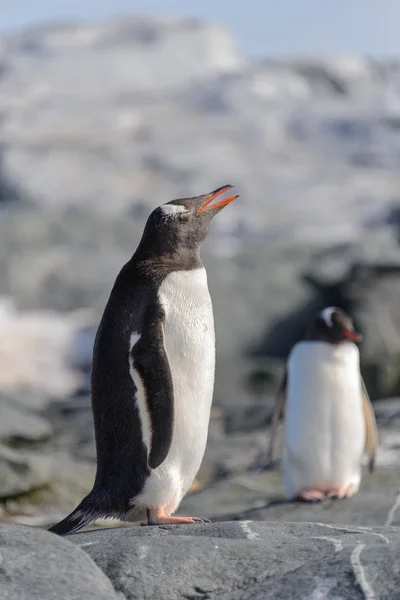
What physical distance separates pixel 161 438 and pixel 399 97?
123 feet

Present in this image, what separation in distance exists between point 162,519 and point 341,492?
7.33ft

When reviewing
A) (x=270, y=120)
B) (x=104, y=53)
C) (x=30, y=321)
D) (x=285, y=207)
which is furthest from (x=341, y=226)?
(x=104, y=53)

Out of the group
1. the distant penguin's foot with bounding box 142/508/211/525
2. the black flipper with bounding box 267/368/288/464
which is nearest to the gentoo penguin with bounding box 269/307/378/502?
the black flipper with bounding box 267/368/288/464

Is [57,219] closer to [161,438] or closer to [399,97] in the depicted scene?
[161,438]

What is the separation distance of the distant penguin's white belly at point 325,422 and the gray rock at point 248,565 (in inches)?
93.3

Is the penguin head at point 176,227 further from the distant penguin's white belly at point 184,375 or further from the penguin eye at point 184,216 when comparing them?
the distant penguin's white belly at point 184,375

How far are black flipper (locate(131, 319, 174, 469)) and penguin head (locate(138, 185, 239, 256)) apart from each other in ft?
1.17

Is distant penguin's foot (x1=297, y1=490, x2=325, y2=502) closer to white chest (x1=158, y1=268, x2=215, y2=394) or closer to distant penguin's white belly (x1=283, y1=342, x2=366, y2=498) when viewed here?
distant penguin's white belly (x1=283, y1=342, x2=366, y2=498)

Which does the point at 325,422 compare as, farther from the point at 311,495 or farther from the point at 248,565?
the point at 248,565

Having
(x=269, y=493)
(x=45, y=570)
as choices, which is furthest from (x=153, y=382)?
(x=269, y=493)

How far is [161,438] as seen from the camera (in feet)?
11.2

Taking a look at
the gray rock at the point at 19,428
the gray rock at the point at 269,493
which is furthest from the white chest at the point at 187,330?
the gray rock at the point at 19,428

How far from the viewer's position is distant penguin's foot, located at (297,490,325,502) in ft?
17.7

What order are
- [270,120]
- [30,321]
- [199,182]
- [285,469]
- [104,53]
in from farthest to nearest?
[104,53] → [270,120] → [199,182] → [30,321] → [285,469]
